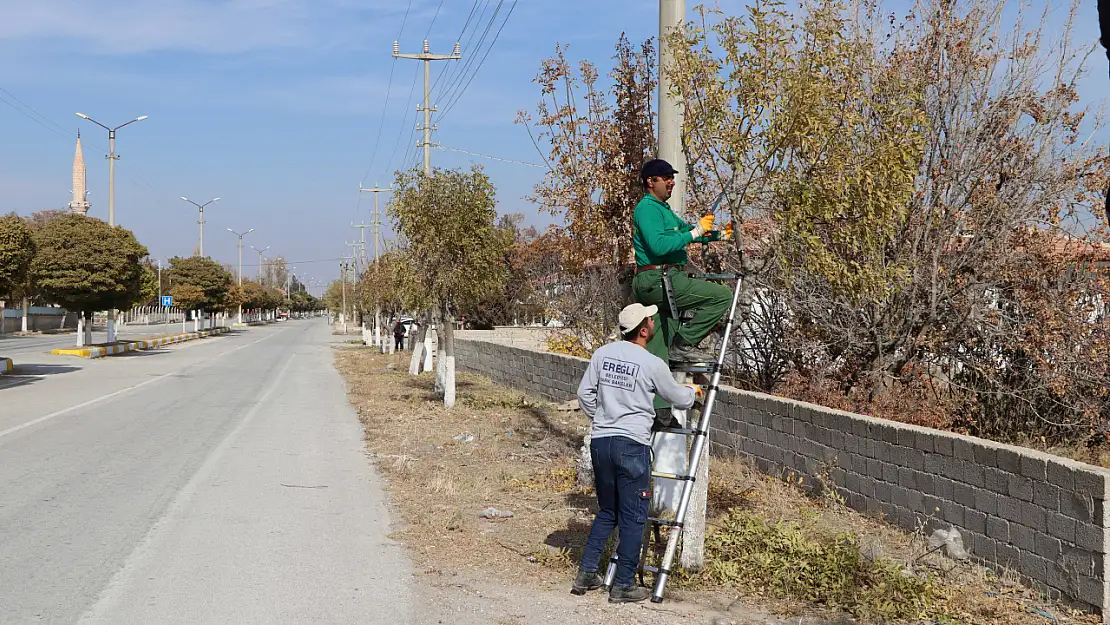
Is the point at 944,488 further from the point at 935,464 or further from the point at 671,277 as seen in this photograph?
the point at 671,277

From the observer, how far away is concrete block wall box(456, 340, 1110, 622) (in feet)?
18.4

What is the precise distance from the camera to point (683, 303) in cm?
638

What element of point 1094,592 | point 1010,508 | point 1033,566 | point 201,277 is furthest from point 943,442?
point 201,277

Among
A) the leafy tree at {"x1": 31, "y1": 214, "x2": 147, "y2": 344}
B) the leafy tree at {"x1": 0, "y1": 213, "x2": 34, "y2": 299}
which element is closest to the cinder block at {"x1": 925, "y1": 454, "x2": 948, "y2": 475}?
the leafy tree at {"x1": 0, "y1": 213, "x2": 34, "y2": 299}

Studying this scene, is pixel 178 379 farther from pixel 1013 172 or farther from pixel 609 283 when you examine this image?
pixel 1013 172

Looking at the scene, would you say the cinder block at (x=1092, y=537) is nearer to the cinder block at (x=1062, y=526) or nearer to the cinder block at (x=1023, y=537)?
the cinder block at (x=1062, y=526)

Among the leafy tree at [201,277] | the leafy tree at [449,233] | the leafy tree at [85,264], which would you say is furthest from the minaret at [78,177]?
the leafy tree at [449,233]

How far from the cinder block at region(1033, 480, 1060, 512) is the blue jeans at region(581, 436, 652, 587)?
7.76ft

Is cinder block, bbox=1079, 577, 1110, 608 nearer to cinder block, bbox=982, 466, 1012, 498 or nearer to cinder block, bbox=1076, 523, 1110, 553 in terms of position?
cinder block, bbox=1076, 523, 1110, 553

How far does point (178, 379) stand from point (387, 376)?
18.6 ft

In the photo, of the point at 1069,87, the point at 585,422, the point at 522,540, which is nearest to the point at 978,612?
the point at 522,540

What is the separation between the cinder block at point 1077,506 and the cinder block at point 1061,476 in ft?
0.15

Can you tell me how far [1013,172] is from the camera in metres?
11.2

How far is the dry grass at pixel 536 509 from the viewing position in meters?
6.08
